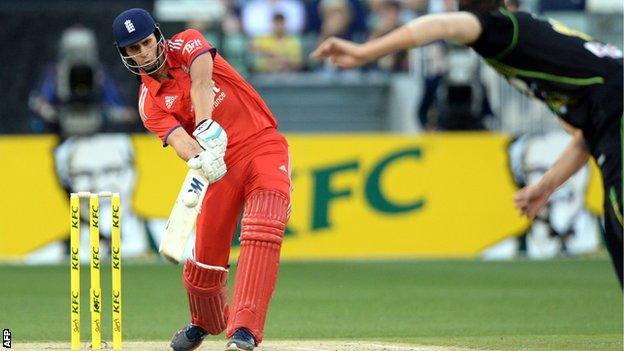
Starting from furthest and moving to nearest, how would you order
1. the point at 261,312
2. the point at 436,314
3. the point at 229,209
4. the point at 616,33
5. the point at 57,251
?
1. the point at 616,33
2. the point at 57,251
3. the point at 436,314
4. the point at 229,209
5. the point at 261,312

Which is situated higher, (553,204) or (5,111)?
(5,111)

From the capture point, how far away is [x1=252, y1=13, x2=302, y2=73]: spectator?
17.3 meters

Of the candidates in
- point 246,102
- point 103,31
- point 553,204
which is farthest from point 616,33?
point 246,102

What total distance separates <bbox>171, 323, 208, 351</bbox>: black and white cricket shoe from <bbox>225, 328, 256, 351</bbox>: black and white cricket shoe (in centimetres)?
89

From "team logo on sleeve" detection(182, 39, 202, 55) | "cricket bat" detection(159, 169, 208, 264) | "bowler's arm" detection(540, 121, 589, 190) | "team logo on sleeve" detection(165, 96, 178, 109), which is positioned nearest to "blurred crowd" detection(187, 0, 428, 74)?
"team logo on sleeve" detection(165, 96, 178, 109)

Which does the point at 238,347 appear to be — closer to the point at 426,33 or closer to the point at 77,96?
the point at 426,33

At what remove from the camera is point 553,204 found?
14914mm

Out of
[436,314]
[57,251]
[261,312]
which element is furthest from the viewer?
[57,251]

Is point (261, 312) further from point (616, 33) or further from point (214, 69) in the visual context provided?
point (616, 33)

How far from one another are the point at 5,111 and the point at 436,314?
6292 mm

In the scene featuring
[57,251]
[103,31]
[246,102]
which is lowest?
[57,251]

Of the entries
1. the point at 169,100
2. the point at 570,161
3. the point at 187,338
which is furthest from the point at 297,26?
the point at 570,161

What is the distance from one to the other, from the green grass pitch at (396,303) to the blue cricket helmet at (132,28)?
2.33m

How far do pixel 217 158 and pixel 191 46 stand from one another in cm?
65
